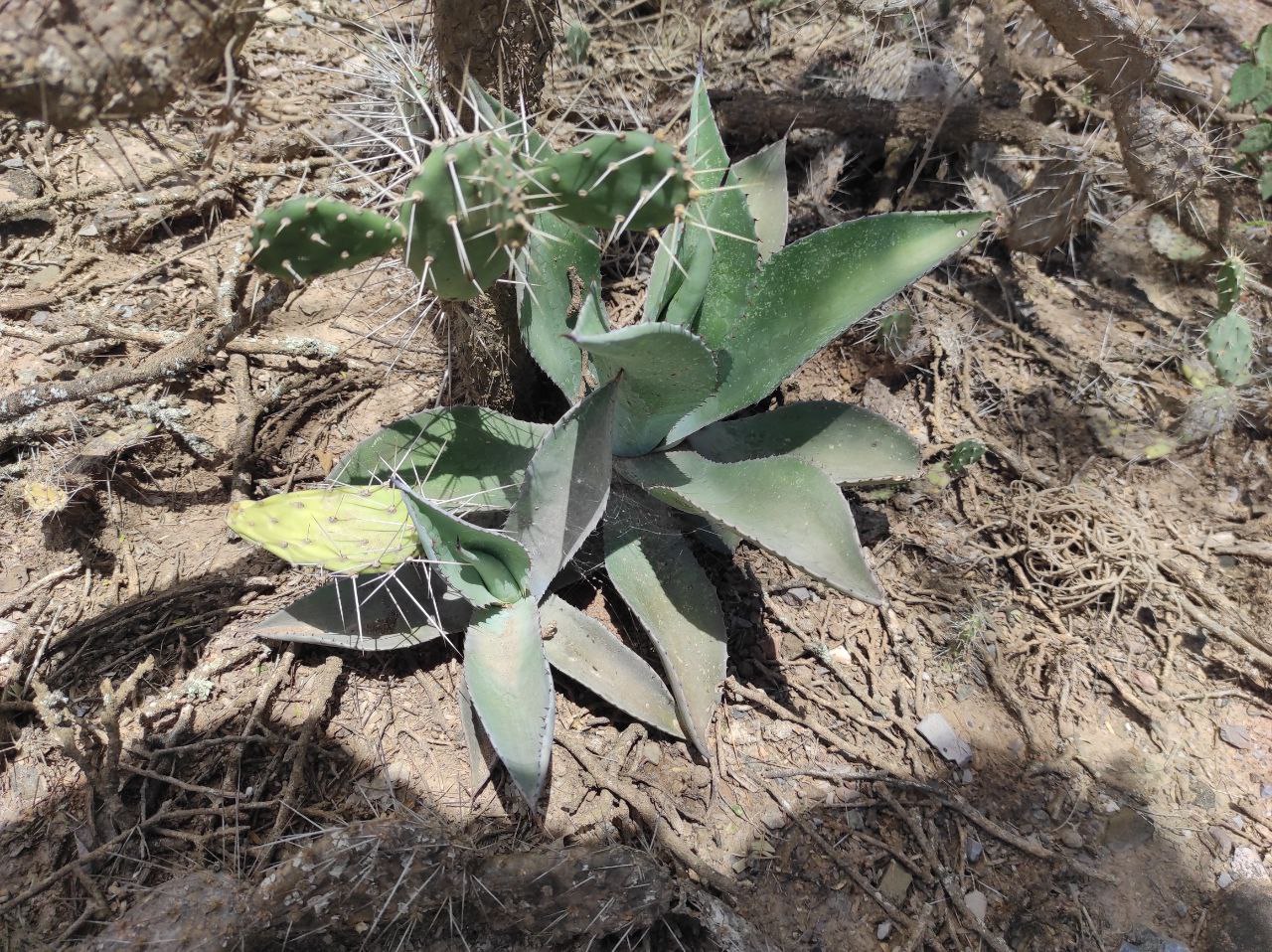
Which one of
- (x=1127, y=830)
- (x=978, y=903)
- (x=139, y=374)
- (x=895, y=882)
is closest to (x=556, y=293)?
(x=139, y=374)

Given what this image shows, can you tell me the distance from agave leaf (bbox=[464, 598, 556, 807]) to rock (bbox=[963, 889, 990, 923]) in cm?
91

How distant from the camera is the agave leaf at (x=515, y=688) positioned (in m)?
1.37

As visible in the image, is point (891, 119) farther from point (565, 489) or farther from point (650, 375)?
point (565, 489)

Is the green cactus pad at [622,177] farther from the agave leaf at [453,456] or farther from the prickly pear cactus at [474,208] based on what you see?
the agave leaf at [453,456]

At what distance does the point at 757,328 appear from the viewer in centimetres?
172

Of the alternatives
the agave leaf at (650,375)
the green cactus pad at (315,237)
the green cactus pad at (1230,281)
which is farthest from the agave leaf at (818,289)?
the green cactus pad at (1230,281)

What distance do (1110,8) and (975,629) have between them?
1625mm

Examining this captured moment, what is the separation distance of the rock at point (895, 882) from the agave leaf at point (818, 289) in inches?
40.4

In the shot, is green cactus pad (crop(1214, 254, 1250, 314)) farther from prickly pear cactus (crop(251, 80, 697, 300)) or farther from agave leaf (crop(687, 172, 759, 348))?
prickly pear cactus (crop(251, 80, 697, 300))

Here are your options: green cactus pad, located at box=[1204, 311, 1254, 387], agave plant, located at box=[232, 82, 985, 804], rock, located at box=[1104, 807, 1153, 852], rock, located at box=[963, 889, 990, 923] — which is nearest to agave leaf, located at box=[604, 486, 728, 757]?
agave plant, located at box=[232, 82, 985, 804]

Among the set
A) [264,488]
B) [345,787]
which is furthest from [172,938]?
[264,488]

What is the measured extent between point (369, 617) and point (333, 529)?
0.32 m

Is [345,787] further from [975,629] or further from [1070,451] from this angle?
[1070,451]

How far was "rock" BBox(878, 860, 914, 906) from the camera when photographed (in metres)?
1.55
